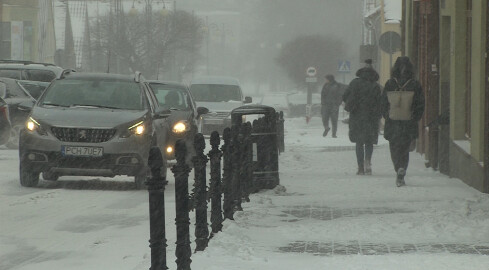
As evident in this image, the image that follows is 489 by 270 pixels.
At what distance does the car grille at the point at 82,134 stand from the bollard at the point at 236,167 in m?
3.41

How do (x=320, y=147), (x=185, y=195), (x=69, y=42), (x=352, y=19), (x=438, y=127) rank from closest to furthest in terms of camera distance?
1. (x=185, y=195)
2. (x=438, y=127)
3. (x=320, y=147)
4. (x=69, y=42)
5. (x=352, y=19)

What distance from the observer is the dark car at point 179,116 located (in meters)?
18.8

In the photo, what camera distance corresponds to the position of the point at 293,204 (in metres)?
13.9

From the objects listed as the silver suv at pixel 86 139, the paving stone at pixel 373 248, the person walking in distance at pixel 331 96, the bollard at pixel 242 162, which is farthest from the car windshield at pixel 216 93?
the paving stone at pixel 373 248

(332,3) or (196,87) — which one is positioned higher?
(332,3)

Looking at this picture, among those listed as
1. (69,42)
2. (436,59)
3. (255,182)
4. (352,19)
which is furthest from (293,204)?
(352,19)

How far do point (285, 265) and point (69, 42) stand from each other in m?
87.5

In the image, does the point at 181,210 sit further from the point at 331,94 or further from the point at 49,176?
the point at 331,94

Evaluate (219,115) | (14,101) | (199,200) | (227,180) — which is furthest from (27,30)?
(199,200)

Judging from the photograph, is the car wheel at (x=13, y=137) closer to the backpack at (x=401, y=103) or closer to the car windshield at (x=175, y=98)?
the car windshield at (x=175, y=98)

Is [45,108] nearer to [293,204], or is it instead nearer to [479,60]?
[293,204]

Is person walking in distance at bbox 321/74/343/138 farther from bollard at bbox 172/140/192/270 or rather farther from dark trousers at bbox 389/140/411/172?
bollard at bbox 172/140/192/270

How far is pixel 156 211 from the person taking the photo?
6957mm

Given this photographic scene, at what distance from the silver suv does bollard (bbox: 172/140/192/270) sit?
7240 mm
